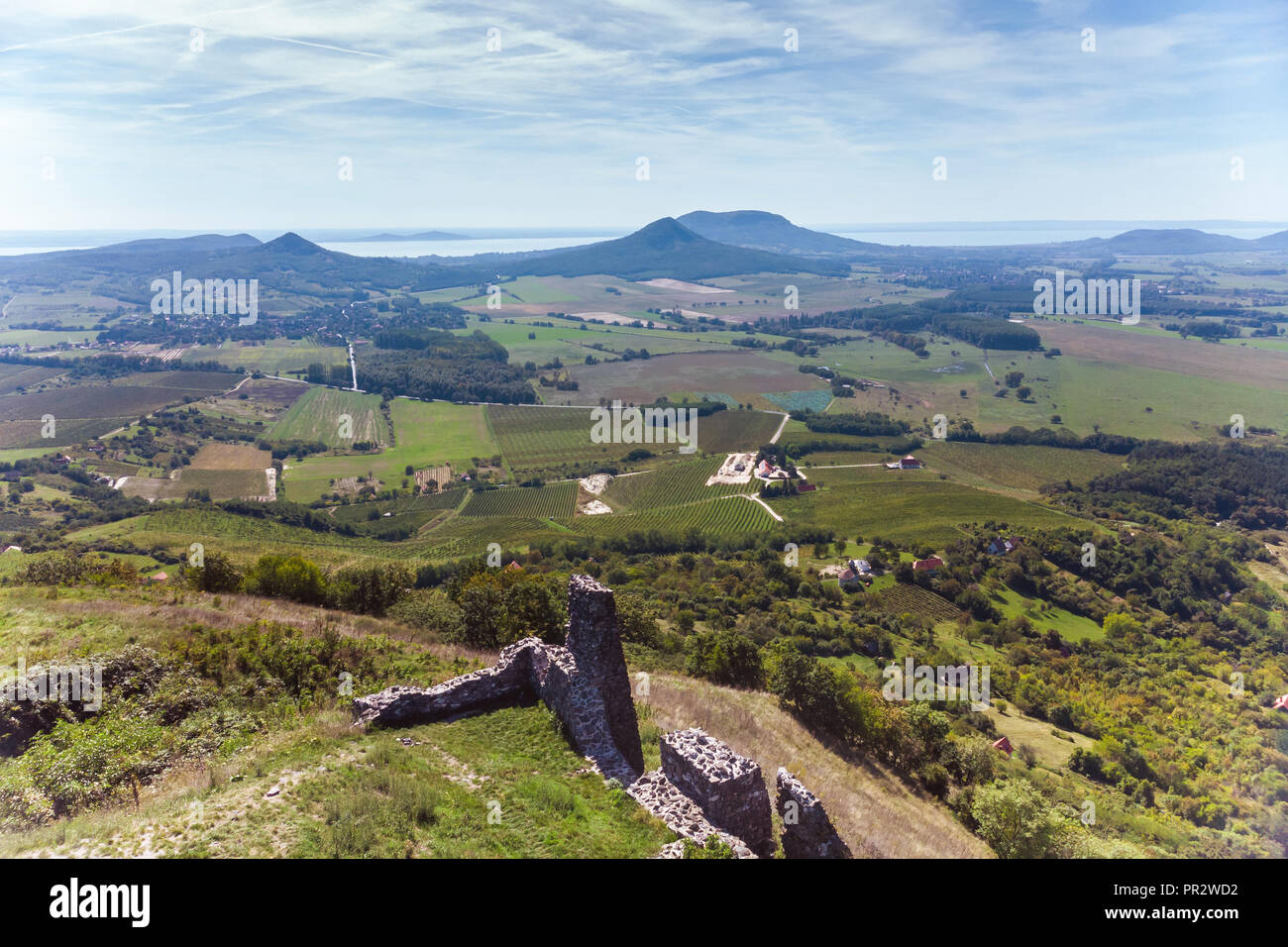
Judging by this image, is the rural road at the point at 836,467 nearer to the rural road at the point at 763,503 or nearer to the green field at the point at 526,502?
the rural road at the point at 763,503

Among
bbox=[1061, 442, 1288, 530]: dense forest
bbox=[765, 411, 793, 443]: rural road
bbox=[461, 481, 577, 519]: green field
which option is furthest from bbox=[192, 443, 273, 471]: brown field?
bbox=[1061, 442, 1288, 530]: dense forest

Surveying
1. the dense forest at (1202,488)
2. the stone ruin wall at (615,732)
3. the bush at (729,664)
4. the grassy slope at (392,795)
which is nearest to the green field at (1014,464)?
the dense forest at (1202,488)

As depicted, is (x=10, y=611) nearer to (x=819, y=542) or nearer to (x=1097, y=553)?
(x=819, y=542)

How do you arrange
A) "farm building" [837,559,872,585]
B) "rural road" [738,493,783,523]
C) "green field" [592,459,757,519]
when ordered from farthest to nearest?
"green field" [592,459,757,519] < "rural road" [738,493,783,523] < "farm building" [837,559,872,585]

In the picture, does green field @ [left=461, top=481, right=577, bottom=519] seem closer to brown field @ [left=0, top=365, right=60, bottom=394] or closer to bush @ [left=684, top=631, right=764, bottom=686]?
bush @ [left=684, top=631, right=764, bottom=686]

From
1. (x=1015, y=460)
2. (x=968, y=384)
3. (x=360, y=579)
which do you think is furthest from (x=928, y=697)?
(x=968, y=384)

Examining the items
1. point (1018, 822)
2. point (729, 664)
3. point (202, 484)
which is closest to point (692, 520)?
point (729, 664)
